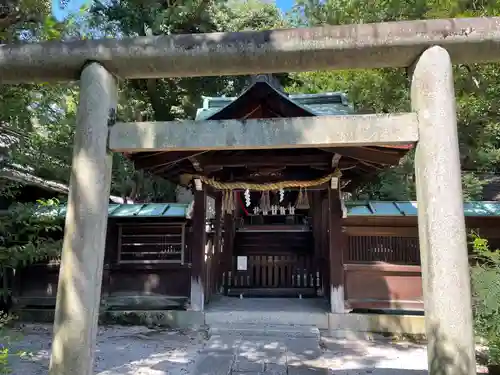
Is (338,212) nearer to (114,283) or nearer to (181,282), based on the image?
(181,282)

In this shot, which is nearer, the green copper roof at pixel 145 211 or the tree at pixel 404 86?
the tree at pixel 404 86

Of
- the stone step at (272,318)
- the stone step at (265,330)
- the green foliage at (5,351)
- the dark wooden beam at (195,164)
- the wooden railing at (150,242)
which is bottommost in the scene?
the stone step at (265,330)

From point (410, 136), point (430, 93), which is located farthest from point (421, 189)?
point (430, 93)

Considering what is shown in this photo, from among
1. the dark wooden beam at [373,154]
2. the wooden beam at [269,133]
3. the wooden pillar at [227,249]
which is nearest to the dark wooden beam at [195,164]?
the dark wooden beam at [373,154]

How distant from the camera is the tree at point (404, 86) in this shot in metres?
5.84

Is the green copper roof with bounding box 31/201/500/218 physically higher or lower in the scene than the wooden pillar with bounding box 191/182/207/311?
higher

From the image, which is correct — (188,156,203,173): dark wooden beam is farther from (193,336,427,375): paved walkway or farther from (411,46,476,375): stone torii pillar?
(411,46,476,375): stone torii pillar

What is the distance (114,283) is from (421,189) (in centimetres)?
707

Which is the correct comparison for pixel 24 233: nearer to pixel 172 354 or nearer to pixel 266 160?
pixel 172 354

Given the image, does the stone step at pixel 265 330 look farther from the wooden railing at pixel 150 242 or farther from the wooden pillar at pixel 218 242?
the wooden pillar at pixel 218 242

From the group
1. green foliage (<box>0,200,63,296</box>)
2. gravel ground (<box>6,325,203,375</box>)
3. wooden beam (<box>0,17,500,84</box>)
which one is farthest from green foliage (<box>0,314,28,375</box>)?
wooden beam (<box>0,17,500,84</box>)

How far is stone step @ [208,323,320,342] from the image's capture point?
6.93m

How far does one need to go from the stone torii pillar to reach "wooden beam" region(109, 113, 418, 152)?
172mm

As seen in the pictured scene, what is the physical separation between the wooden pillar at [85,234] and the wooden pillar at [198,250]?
4.70 metres
